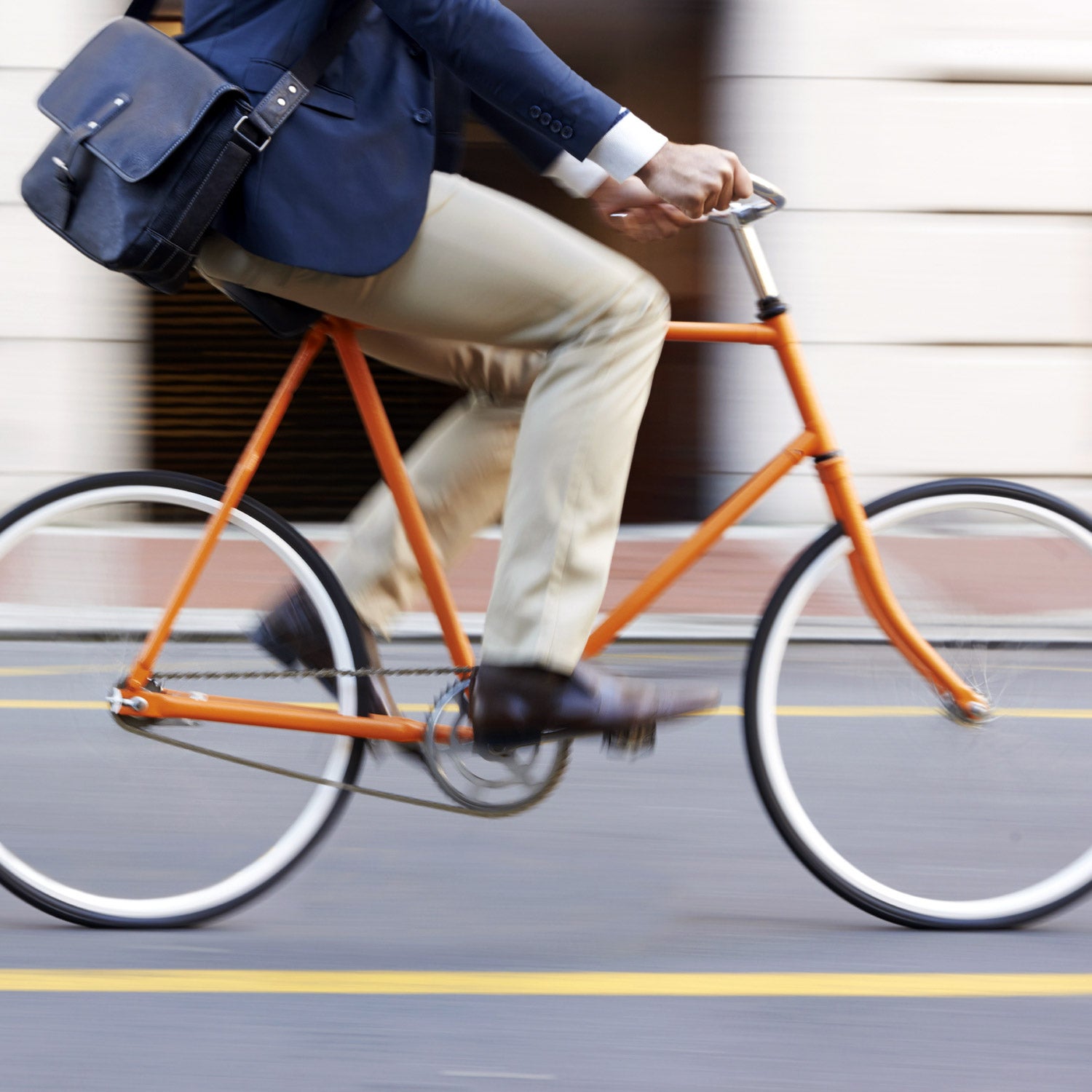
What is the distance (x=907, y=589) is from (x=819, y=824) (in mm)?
460

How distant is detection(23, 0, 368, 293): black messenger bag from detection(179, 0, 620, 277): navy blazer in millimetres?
38

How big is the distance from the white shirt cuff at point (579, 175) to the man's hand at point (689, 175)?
10.0 inches

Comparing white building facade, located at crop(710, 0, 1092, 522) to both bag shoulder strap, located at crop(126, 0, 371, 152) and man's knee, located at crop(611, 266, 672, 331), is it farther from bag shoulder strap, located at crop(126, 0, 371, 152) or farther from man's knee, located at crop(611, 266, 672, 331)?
bag shoulder strap, located at crop(126, 0, 371, 152)

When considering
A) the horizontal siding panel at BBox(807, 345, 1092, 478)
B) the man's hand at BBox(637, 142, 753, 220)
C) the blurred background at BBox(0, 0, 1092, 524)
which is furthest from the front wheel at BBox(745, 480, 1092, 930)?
the horizontal siding panel at BBox(807, 345, 1092, 478)

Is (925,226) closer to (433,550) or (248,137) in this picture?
(433,550)

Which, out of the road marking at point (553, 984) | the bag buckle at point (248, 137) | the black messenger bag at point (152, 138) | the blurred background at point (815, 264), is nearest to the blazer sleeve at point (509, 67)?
the black messenger bag at point (152, 138)

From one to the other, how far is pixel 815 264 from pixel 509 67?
4.60 metres

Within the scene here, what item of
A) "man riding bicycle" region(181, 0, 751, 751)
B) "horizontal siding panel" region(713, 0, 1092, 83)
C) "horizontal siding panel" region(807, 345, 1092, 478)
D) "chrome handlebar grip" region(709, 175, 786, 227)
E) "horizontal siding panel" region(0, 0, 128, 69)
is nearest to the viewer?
"man riding bicycle" region(181, 0, 751, 751)

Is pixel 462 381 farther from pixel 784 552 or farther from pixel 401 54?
pixel 784 552

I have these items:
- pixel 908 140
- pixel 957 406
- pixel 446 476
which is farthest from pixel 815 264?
pixel 446 476

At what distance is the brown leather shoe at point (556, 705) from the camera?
268cm

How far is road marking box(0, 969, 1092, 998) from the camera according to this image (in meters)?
2.62

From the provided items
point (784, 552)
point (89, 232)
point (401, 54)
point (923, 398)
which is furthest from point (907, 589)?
point (923, 398)

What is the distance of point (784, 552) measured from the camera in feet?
20.0
